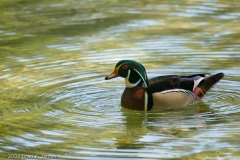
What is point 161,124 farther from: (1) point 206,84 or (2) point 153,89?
(1) point 206,84

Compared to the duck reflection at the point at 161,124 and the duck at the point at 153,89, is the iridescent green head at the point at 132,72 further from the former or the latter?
the duck reflection at the point at 161,124

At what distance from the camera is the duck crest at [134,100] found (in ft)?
33.8

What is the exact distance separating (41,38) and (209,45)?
3.48 meters

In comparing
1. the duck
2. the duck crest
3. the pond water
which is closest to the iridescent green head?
the duck

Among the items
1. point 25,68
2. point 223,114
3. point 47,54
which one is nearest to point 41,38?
point 47,54

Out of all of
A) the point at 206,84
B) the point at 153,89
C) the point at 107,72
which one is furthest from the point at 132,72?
the point at 107,72

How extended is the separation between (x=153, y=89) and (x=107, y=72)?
196 centimetres

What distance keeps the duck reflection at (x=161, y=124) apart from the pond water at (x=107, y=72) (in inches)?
0.5

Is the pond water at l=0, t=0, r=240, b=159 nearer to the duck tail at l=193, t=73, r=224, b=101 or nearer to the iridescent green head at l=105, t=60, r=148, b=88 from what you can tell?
the duck tail at l=193, t=73, r=224, b=101

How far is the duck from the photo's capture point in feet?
33.7

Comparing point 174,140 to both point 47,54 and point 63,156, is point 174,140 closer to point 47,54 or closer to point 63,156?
point 63,156

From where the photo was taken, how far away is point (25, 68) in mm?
12500

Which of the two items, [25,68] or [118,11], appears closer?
[25,68]

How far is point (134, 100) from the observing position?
1031 cm
